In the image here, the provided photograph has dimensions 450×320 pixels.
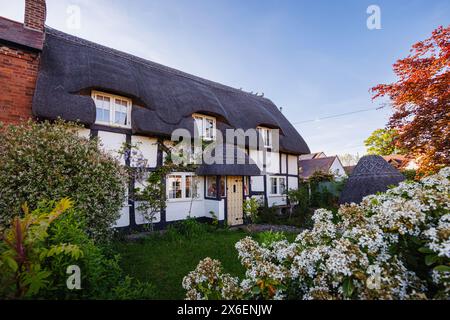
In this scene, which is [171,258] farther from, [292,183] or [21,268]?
[292,183]

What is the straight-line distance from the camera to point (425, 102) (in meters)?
6.40

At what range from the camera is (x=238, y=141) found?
10.9 metres

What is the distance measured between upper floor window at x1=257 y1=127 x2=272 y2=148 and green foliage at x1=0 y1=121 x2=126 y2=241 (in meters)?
8.89

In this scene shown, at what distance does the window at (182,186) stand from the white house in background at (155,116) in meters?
0.04

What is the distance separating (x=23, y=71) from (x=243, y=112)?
356 inches

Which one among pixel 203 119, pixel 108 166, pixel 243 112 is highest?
pixel 243 112

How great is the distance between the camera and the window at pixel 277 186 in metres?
12.6

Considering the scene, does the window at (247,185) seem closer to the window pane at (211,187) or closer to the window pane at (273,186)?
the window pane at (211,187)

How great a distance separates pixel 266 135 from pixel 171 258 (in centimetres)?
912

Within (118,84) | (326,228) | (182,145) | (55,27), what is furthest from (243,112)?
(326,228)

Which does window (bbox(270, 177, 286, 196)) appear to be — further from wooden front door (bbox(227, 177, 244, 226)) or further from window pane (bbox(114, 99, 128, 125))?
window pane (bbox(114, 99, 128, 125))

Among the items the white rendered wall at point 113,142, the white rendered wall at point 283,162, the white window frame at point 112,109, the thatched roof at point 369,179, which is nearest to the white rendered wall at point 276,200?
the white rendered wall at point 283,162

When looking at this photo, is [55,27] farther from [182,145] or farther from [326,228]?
[326,228]
